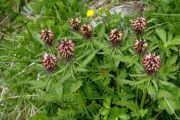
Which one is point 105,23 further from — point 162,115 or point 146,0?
point 162,115

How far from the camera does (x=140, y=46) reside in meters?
2.55

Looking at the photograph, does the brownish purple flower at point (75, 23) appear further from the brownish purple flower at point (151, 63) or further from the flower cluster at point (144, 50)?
the brownish purple flower at point (151, 63)

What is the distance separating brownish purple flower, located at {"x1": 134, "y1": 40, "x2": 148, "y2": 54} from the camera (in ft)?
8.32

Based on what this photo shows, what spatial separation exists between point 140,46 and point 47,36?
0.60 meters

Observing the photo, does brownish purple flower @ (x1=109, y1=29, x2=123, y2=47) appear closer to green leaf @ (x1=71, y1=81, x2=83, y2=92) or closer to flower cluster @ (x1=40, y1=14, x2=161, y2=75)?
flower cluster @ (x1=40, y1=14, x2=161, y2=75)

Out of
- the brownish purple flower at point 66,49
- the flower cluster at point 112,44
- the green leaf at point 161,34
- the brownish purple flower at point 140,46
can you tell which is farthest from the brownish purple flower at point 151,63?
the green leaf at point 161,34

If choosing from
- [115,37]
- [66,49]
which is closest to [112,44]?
[115,37]

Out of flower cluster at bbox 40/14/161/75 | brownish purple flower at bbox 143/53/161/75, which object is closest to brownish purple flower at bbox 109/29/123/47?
flower cluster at bbox 40/14/161/75

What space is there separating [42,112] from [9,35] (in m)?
1.14

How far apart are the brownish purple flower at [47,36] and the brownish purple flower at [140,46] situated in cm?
55

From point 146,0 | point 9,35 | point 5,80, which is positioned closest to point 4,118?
point 5,80

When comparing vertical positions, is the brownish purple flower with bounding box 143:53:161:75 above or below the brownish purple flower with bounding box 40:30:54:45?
below

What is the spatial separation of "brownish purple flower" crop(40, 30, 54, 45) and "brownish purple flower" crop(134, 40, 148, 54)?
0.55 meters

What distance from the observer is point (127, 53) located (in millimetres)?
2908
